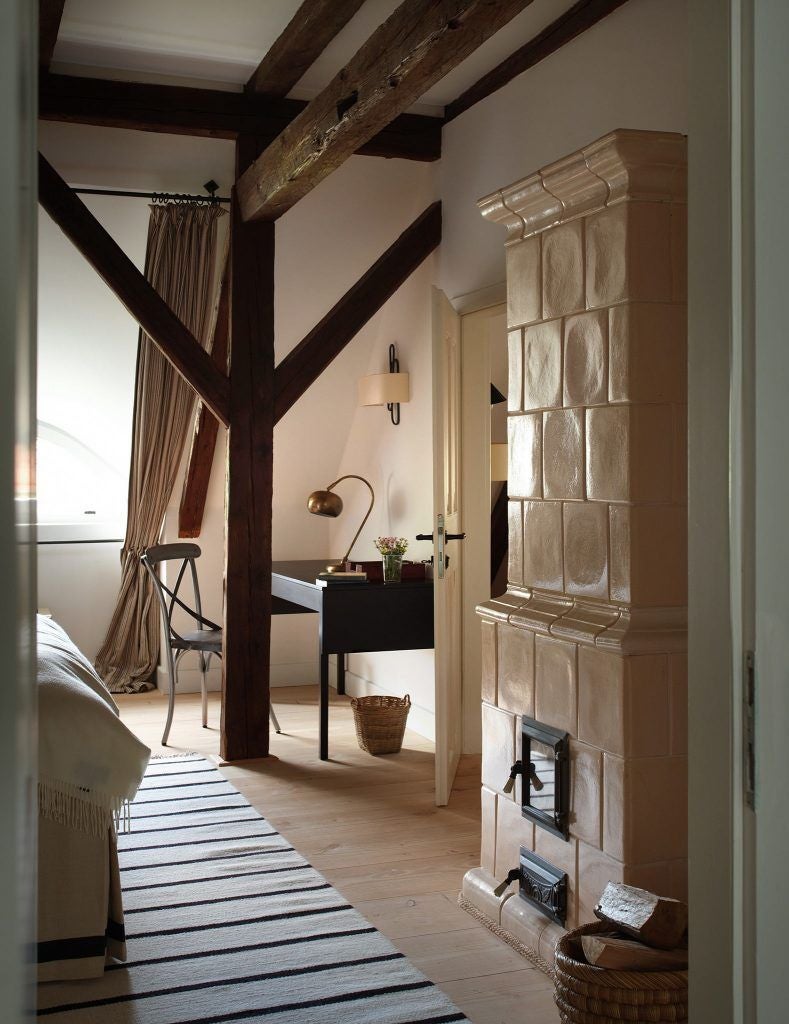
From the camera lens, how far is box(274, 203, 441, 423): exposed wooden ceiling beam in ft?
16.4

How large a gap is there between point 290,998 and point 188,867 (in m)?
1.03

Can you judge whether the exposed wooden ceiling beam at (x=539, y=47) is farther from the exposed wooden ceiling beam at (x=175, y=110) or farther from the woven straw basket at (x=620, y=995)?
the woven straw basket at (x=620, y=995)

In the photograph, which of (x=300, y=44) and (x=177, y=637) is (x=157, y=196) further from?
(x=177, y=637)

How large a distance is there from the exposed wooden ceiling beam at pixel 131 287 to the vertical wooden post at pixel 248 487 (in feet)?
0.41

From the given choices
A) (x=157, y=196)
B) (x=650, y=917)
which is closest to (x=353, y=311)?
(x=157, y=196)

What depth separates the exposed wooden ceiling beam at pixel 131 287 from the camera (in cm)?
456

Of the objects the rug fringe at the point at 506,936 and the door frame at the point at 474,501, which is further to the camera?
the door frame at the point at 474,501

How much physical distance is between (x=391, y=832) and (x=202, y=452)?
9.90 feet

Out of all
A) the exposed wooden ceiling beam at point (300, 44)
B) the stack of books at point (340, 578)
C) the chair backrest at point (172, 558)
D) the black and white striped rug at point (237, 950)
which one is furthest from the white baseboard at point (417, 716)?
the exposed wooden ceiling beam at point (300, 44)

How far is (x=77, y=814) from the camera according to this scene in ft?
8.69

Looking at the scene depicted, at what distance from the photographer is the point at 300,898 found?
10.7 feet

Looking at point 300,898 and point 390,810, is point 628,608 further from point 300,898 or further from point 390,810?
point 390,810

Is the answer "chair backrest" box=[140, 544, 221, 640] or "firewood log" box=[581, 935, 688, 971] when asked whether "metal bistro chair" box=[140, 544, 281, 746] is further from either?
"firewood log" box=[581, 935, 688, 971]

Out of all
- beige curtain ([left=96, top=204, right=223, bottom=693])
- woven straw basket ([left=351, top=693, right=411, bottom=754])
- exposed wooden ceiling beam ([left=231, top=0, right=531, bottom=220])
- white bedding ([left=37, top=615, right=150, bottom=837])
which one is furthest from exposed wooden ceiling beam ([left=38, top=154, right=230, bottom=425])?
white bedding ([left=37, top=615, right=150, bottom=837])
